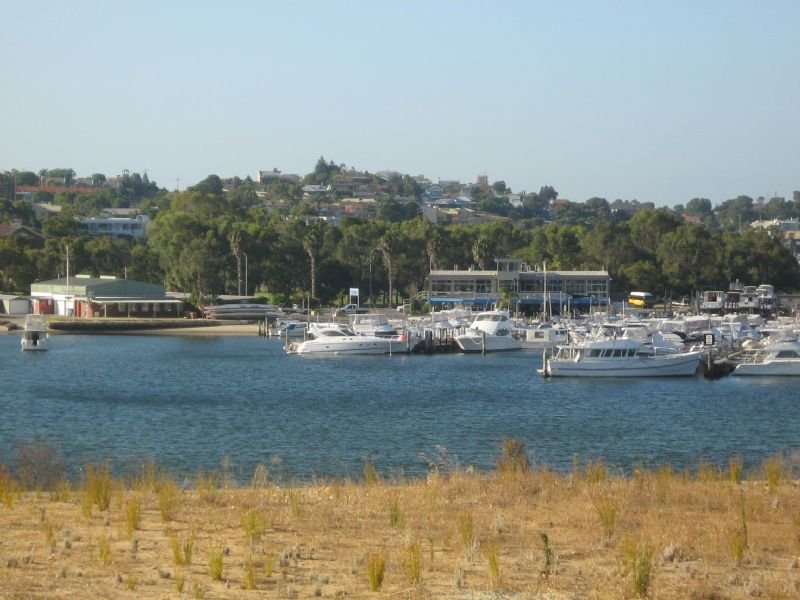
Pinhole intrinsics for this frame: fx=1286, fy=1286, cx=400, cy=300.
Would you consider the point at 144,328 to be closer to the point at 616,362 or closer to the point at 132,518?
the point at 616,362

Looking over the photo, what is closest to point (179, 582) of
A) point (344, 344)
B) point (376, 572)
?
point (376, 572)

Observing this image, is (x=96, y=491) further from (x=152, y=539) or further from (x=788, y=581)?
(x=788, y=581)

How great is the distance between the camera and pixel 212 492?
22.2 m

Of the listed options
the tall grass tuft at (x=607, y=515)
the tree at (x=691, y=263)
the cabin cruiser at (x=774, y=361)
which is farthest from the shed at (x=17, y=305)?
the tall grass tuft at (x=607, y=515)

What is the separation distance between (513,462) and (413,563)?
922cm

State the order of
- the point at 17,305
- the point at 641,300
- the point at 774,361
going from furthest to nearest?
the point at 641,300 → the point at 17,305 → the point at 774,361

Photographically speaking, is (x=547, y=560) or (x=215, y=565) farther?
(x=547, y=560)

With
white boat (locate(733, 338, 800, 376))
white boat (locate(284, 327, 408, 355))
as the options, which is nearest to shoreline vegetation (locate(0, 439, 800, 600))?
white boat (locate(733, 338, 800, 376))

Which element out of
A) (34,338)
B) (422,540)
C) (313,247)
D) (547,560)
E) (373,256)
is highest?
(313,247)

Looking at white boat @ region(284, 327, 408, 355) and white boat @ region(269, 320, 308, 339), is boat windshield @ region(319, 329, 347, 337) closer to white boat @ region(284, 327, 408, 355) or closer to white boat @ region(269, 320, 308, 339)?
white boat @ region(284, 327, 408, 355)

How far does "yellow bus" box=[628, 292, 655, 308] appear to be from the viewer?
4532 inches

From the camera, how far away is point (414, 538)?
736 inches

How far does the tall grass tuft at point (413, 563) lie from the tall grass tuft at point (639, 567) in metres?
2.64

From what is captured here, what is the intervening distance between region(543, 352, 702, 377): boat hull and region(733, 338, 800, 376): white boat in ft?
8.32
